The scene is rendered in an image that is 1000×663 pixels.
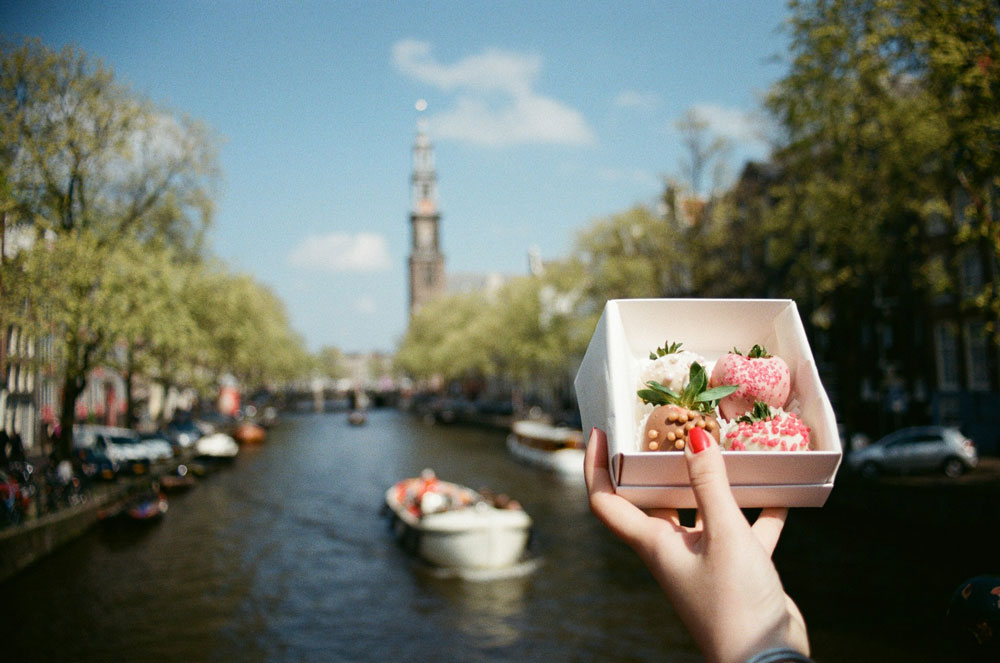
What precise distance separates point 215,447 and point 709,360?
48018 millimetres

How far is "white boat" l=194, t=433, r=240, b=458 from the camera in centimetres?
4656

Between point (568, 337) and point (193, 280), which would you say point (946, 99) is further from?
point (568, 337)

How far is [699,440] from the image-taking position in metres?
2.16

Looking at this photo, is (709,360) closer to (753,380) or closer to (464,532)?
(753,380)

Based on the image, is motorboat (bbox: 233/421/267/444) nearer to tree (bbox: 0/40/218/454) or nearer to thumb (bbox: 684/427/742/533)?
tree (bbox: 0/40/218/454)

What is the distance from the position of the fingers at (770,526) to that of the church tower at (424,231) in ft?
565

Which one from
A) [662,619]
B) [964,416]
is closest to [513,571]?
[662,619]

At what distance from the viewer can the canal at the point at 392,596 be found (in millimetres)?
15539

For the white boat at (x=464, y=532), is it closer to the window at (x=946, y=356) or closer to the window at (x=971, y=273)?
the window at (x=971, y=273)

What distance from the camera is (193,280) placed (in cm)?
3022

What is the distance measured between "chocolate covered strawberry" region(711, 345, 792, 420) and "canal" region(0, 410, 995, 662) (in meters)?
13.9

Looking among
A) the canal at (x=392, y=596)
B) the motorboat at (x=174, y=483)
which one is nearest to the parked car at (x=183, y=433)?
the motorboat at (x=174, y=483)

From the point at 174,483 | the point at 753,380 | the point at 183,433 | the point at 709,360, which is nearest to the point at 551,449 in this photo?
the point at 174,483

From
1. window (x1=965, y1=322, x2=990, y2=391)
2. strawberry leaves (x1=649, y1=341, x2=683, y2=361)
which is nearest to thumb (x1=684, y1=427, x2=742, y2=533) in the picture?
strawberry leaves (x1=649, y1=341, x2=683, y2=361)
